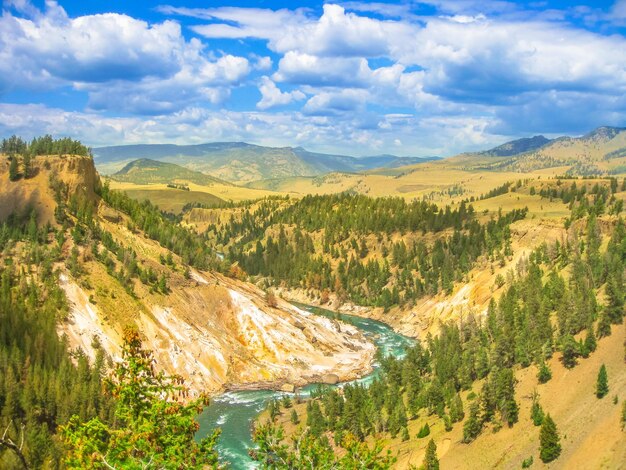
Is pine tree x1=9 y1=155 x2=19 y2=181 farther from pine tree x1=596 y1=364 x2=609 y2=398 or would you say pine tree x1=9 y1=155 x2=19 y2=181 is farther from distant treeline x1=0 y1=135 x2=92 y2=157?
pine tree x1=596 y1=364 x2=609 y2=398

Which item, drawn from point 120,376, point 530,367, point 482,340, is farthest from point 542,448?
point 120,376

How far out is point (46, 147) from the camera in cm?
14062

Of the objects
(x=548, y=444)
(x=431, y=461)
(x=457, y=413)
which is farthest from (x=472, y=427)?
(x=548, y=444)

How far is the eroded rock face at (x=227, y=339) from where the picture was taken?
297 feet

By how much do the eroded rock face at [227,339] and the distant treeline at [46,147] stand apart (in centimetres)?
4855

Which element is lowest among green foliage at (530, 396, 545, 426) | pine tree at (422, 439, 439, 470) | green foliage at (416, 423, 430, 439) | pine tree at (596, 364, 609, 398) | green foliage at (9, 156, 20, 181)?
A: green foliage at (416, 423, 430, 439)

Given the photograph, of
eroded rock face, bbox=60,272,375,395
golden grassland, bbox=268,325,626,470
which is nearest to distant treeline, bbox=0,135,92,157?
eroded rock face, bbox=60,272,375,395

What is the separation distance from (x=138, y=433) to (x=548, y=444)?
48915 mm

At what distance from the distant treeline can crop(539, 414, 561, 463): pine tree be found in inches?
4641

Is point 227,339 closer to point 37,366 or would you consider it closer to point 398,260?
point 37,366

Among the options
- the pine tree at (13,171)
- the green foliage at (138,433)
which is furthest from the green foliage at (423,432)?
the pine tree at (13,171)

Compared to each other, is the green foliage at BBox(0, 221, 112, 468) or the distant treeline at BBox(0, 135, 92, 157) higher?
the distant treeline at BBox(0, 135, 92, 157)

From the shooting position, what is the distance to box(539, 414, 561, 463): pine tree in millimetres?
54625

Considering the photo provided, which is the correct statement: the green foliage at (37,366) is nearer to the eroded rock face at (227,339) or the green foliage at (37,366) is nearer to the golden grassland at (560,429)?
the eroded rock face at (227,339)
